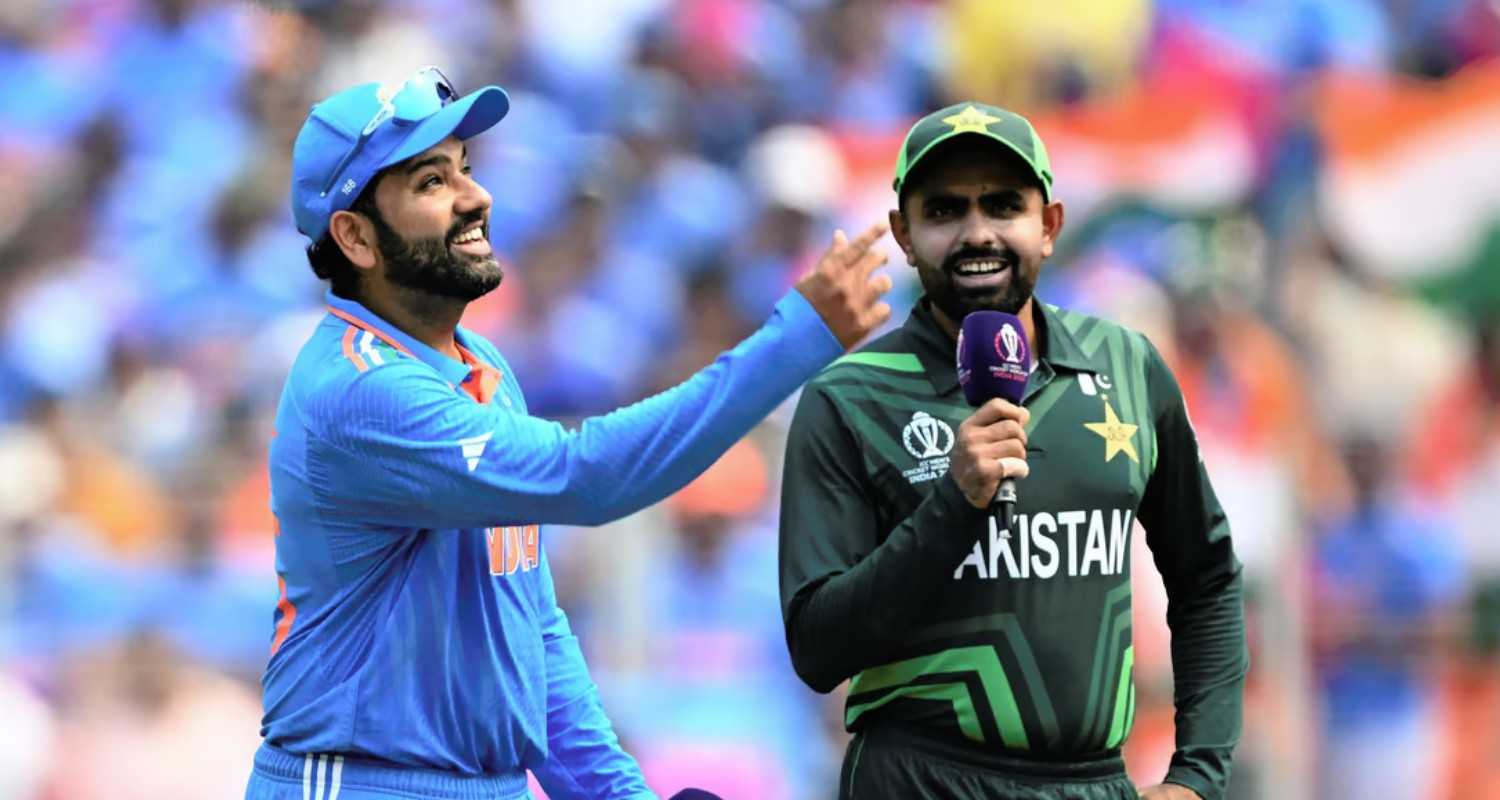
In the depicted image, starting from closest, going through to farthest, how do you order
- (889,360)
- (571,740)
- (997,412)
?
(997,412) < (889,360) < (571,740)

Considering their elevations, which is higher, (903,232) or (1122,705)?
(903,232)

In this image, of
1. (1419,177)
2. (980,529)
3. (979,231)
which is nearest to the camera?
(980,529)

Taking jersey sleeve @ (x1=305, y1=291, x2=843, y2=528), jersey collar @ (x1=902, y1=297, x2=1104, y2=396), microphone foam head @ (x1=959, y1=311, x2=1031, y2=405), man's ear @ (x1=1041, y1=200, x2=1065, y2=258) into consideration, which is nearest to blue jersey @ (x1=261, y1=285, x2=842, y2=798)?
jersey sleeve @ (x1=305, y1=291, x2=843, y2=528)

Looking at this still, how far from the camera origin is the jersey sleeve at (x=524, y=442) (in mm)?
3342

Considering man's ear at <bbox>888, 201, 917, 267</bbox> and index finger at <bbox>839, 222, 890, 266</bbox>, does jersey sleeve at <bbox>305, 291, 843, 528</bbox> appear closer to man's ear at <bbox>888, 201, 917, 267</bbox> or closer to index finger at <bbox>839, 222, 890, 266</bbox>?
index finger at <bbox>839, 222, 890, 266</bbox>

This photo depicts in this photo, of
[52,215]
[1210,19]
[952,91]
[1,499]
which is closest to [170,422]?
[1,499]

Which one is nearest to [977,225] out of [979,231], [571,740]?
[979,231]

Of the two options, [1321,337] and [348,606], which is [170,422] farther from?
[348,606]

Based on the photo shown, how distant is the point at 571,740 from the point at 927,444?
0.94 m

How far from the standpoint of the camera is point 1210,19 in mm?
9195

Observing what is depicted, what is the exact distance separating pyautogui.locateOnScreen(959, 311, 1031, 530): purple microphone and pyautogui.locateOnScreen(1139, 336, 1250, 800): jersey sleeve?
1.84 ft

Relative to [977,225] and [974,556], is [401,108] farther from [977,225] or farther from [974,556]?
[974,556]

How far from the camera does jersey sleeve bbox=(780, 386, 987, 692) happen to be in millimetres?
3283

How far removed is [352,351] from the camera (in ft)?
11.9
